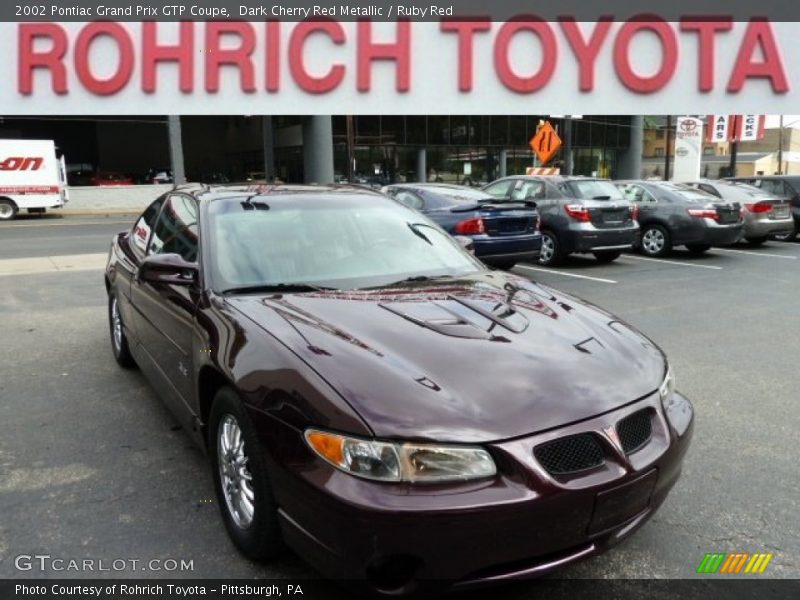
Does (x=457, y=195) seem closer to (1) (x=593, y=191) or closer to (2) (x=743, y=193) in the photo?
(1) (x=593, y=191)

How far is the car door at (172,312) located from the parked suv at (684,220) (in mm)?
10746

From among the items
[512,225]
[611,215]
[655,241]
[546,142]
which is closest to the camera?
[512,225]

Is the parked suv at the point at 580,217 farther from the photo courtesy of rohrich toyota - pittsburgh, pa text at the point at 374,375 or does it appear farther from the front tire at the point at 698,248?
the photo courtesy of rohrich toyota - pittsburgh, pa text at the point at 374,375

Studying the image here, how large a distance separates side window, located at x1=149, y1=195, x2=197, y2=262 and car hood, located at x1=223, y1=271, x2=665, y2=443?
0.81m

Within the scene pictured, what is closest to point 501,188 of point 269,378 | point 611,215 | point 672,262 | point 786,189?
point 611,215

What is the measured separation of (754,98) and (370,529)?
5.22m

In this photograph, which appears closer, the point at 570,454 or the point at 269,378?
the point at 570,454

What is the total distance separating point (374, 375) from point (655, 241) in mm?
12066

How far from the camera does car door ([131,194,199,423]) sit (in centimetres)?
339

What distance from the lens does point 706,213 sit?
12.8m

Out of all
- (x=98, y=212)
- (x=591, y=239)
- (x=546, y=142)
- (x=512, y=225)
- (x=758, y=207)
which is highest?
(x=546, y=142)

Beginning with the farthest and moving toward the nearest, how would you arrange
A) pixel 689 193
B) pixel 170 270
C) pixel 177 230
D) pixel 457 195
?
pixel 689 193 → pixel 457 195 → pixel 177 230 → pixel 170 270

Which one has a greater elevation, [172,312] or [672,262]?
[172,312]

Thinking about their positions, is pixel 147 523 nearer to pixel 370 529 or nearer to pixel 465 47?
pixel 370 529
